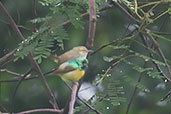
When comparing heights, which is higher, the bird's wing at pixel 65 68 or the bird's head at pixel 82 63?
the bird's head at pixel 82 63

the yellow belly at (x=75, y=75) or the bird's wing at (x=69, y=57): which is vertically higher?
the bird's wing at (x=69, y=57)

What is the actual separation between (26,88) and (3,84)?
0.16m

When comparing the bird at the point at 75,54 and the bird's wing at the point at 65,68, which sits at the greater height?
the bird at the point at 75,54

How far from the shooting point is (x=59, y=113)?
1741 mm

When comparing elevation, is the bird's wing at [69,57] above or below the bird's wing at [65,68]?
above

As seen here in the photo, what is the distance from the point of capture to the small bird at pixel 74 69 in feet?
5.10

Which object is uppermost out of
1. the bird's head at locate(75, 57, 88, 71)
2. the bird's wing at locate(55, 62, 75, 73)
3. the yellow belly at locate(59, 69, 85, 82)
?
the bird's head at locate(75, 57, 88, 71)

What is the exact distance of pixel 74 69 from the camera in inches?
62.5

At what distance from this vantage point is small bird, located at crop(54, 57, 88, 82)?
1.56m

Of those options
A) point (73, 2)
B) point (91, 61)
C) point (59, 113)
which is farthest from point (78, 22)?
point (91, 61)

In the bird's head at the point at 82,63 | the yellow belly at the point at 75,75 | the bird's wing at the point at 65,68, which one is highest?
the bird's head at the point at 82,63

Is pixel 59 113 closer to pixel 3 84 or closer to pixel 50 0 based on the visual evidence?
pixel 50 0

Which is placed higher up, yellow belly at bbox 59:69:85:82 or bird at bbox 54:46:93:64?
bird at bbox 54:46:93:64

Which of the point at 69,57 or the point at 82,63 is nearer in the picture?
the point at 82,63
